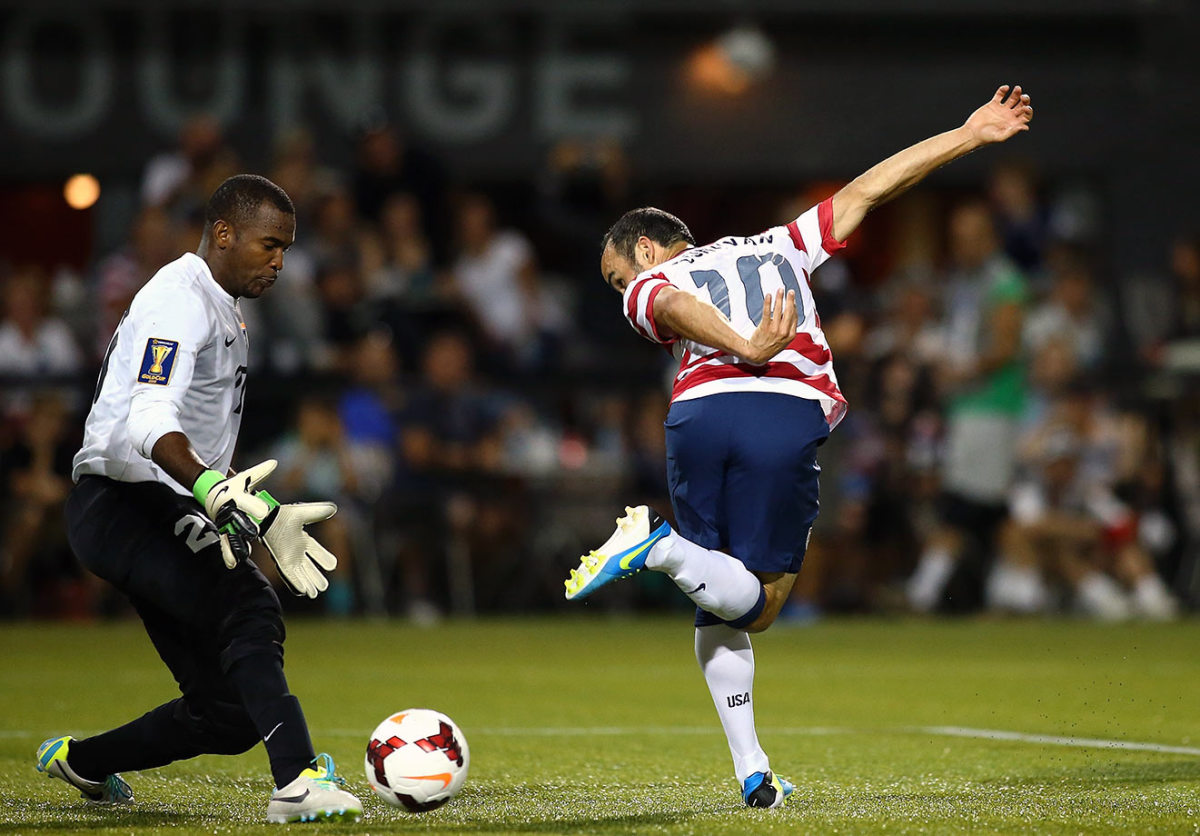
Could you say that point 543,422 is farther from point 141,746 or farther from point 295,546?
point 295,546

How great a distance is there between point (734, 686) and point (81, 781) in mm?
2155

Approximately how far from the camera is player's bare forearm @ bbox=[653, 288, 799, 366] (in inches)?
215

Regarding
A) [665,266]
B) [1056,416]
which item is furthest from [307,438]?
[665,266]

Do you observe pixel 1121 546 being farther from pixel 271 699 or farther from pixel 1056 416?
pixel 271 699

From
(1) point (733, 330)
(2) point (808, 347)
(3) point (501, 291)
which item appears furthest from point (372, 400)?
(1) point (733, 330)

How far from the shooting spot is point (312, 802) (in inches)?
197

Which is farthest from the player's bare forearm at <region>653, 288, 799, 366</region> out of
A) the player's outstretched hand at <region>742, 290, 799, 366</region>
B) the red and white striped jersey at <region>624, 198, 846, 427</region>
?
the red and white striped jersey at <region>624, 198, 846, 427</region>

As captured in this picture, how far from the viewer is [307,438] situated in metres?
14.7

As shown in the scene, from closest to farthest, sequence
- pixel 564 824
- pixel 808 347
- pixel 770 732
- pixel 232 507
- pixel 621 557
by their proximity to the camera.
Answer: pixel 232 507 → pixel 564 824 → pixel 621 557 → pixel 808 347 → pixel 770 732

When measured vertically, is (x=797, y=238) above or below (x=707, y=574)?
above

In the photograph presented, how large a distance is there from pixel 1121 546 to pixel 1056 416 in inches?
49.5

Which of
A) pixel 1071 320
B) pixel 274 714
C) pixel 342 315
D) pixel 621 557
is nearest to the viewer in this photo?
pixel 274 714

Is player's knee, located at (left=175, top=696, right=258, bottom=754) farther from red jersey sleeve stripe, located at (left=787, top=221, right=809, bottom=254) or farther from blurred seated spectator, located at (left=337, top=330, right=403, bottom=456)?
blurred seated spectator, located at (left=337, top=330, right=403, bottom=456)

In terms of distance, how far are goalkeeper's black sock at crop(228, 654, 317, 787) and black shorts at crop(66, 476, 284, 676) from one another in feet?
0.16
